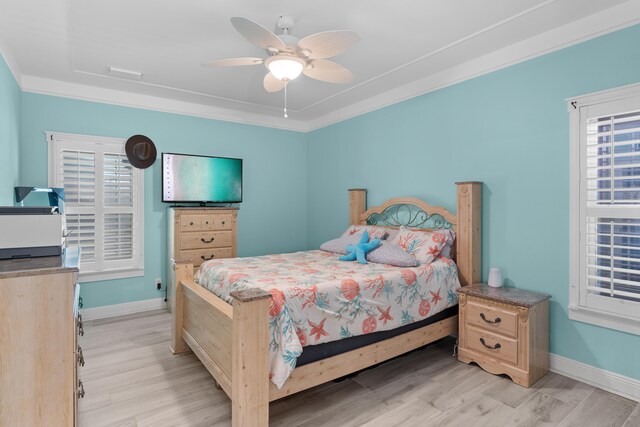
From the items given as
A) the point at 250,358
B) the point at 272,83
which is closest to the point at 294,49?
the point at 272,83

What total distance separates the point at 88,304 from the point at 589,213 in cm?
497

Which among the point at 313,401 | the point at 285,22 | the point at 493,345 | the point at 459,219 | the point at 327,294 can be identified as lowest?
the point at 313,401

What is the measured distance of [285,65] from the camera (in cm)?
242

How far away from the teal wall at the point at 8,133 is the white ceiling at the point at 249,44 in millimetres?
210

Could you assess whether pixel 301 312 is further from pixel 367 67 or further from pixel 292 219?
pixel 292 219

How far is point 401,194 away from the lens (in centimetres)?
404

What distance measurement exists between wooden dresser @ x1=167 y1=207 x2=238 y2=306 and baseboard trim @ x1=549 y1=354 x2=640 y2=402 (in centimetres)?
356

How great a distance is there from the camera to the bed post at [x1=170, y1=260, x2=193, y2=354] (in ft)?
10.1

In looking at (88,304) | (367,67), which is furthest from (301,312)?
(88,304)

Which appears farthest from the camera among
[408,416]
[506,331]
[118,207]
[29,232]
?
[118,207]

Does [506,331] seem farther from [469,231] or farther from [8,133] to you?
[8,133]

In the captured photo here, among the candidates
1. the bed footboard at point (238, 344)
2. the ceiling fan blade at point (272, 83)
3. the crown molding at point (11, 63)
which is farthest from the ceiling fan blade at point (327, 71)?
the crown molding at point (11, 63)

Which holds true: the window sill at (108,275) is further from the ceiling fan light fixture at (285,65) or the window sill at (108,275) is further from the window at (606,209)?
the window at (606,209)

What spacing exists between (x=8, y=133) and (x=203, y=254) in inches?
84.8
